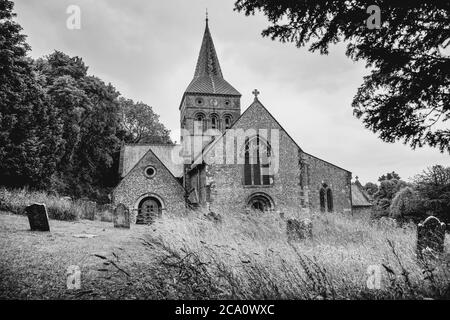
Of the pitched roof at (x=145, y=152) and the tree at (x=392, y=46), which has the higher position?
the pitched roof at (x=145, y=152)

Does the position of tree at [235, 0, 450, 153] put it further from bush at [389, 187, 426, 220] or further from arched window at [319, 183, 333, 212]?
bush at [389, 187, 426, 220]

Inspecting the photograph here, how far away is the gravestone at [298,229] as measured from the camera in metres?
8.68

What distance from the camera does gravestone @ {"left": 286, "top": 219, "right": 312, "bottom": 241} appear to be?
868cm

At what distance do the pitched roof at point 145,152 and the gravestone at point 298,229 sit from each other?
69.4 feet

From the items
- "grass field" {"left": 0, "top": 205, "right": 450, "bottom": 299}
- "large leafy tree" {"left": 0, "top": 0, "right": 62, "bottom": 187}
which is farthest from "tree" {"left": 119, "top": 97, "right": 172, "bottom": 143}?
"grass field" {"left": 0, "top": 205, "right": 450, "bottom": 299}

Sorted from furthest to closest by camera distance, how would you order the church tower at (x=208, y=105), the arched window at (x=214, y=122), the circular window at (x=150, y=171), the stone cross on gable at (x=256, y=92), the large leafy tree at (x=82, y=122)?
the arched window at (x=214, y=122), the church tower at (x=208, y=105), the large leafy tree at (x=82, y=122), the circular window at (x=150, y=171), the stone cross on gable at (x=256, y=92)

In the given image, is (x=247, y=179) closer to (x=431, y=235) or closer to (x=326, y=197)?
(x=326, y=197)

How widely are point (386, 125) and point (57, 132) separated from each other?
22.8m

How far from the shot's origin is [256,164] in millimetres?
19625

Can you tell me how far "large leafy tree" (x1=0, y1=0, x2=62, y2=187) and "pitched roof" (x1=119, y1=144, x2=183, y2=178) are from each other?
27.7ft

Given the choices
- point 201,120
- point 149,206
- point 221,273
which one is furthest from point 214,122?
point 221,273

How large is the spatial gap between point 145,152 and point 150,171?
31.6ft

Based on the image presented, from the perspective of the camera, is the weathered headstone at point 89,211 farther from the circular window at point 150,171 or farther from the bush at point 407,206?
the bush at point 407,206

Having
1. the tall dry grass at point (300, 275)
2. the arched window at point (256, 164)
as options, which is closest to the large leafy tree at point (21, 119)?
the arched window at point (256, 164)
